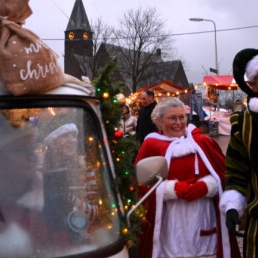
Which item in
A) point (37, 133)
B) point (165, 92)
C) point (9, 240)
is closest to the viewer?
point (9, 240)

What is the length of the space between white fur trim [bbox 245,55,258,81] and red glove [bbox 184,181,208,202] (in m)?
1.01

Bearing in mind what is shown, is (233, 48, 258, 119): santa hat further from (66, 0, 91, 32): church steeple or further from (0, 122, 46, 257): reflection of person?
(66, 0, 91, 32): church steeple

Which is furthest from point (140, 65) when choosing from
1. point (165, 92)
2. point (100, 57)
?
point (165, 92)

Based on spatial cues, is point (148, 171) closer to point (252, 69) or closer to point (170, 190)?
point (252, 69)

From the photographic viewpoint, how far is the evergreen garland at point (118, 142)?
2902 millimetres

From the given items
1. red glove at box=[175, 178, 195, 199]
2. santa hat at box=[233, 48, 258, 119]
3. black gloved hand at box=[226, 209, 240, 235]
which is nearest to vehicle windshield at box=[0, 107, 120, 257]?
black gloved hand at box=[226, 209, 240, 235]

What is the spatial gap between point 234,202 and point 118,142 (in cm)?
90

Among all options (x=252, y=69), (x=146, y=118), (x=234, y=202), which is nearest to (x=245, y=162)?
(x=234, y=202)

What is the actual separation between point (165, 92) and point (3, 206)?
17.4m

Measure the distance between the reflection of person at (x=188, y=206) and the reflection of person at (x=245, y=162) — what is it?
0.58 meters

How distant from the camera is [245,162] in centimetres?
344

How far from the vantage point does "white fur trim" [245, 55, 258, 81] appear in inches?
131

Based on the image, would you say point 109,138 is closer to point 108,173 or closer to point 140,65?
point 108,173

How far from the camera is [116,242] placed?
8.54 feet
